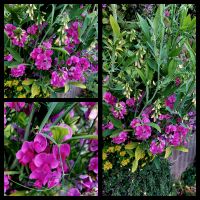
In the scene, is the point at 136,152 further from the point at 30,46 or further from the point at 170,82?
the point at 30,46

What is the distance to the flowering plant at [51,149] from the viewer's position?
1442 mm

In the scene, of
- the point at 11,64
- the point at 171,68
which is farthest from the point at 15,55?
the point at 171,68

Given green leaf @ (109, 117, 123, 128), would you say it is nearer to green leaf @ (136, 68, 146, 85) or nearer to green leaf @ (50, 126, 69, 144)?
green leaf @ (136, 68, 146, 85)

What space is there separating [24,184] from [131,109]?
1.88 feet

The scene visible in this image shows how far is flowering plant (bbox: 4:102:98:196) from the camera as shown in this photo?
144 centimetres

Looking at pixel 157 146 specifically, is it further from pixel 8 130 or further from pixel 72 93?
pixel 8 130

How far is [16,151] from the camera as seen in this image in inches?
59.9

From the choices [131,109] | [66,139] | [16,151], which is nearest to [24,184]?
[16,151]

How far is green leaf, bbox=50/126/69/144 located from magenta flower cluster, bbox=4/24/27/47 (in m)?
0.48

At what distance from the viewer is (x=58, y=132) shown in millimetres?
1425

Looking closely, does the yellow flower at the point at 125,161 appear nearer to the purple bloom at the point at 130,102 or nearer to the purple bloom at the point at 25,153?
the purple bloom at the point at 130,102

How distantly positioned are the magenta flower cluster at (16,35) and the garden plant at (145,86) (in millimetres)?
358

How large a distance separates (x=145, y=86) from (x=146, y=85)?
0.13m

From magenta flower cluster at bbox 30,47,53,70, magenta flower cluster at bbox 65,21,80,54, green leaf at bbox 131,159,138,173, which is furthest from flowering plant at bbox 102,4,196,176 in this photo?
magenta flower cluster at bbox 30,47,53,70
